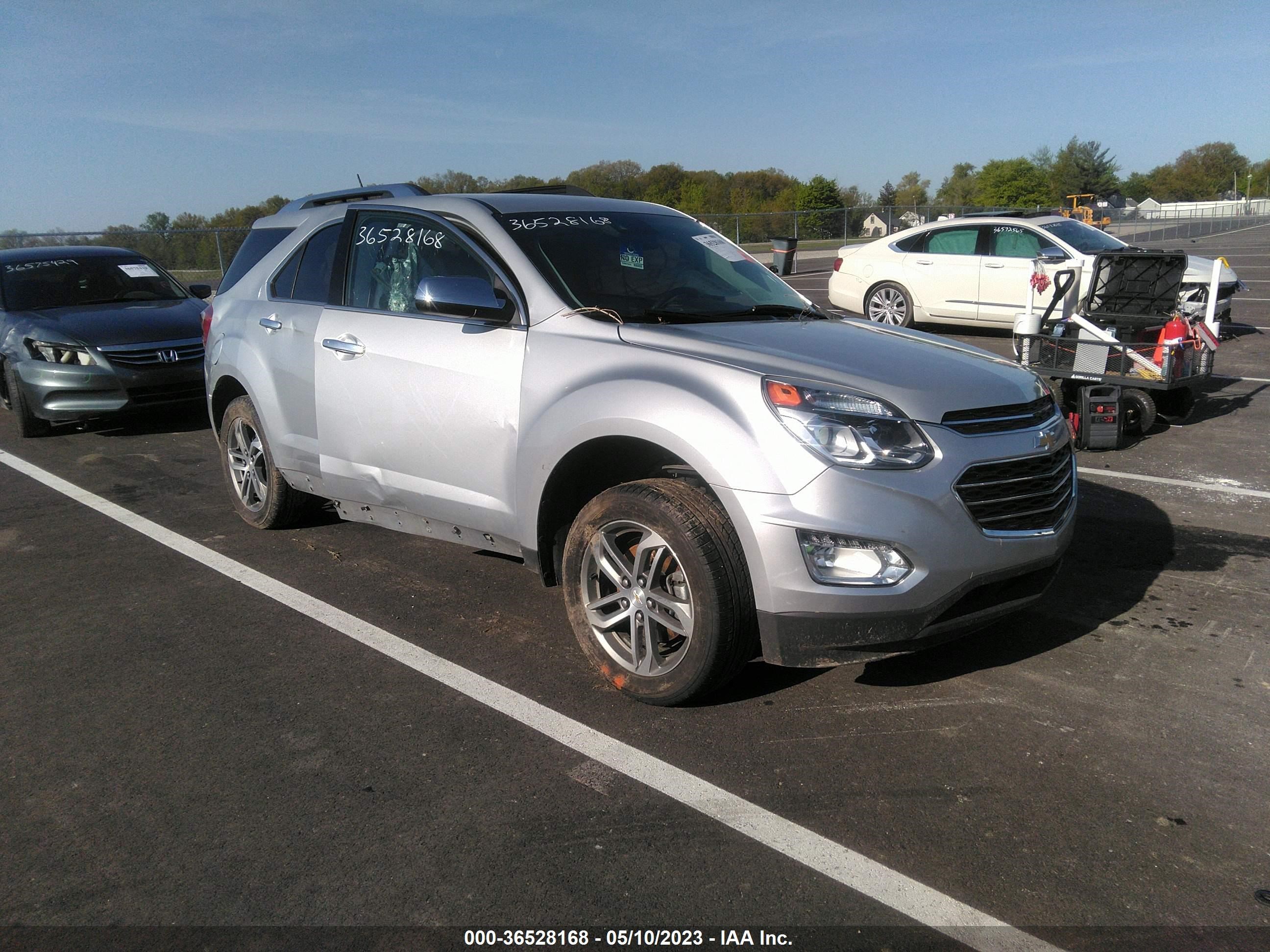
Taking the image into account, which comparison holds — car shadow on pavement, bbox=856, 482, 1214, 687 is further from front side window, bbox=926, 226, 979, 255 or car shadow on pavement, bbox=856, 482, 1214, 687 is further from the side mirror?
front side window, bbox=926, 226, 979, 255

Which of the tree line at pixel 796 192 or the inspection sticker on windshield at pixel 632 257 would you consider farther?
the tree line at pixel 796 192

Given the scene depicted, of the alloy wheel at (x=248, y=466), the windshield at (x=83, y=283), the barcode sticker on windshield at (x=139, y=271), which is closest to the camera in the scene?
the alloy wheel at (x=248, y=466)

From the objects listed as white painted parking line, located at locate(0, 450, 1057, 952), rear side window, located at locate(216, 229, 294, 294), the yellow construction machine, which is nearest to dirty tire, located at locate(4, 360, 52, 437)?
rear side window, located at locate(216, 229, 294, 294)

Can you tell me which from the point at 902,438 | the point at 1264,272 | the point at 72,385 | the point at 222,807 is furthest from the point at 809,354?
the point at 1264,272

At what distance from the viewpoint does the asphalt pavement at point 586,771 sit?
264 cm

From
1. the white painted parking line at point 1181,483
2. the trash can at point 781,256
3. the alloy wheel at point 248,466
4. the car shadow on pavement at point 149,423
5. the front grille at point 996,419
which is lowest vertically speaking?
the car shadow on pavement at point 149,423

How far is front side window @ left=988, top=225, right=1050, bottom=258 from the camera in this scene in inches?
508

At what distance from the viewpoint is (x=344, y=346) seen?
485cm

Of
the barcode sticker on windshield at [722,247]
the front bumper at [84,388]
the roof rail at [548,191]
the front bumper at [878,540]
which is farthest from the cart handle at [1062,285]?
the front bumper at [84,388]

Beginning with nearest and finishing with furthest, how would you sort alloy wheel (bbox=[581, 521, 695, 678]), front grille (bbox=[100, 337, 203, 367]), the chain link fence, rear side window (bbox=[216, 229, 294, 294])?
alloy wheel (bbox=[581, 521, 695, 678]), rear side window (bbox=[216, 229, 294, 294]), front grille (bbox=[100, 337, 203, 367]), the chain link fence

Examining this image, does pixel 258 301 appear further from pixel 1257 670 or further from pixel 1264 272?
pixel 1264 272

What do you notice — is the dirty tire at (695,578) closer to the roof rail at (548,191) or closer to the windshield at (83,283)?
the roof rail at (548,191)

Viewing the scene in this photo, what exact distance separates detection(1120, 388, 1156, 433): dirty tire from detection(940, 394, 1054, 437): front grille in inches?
176

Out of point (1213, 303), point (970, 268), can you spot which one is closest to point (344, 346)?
point (1213, 303)
